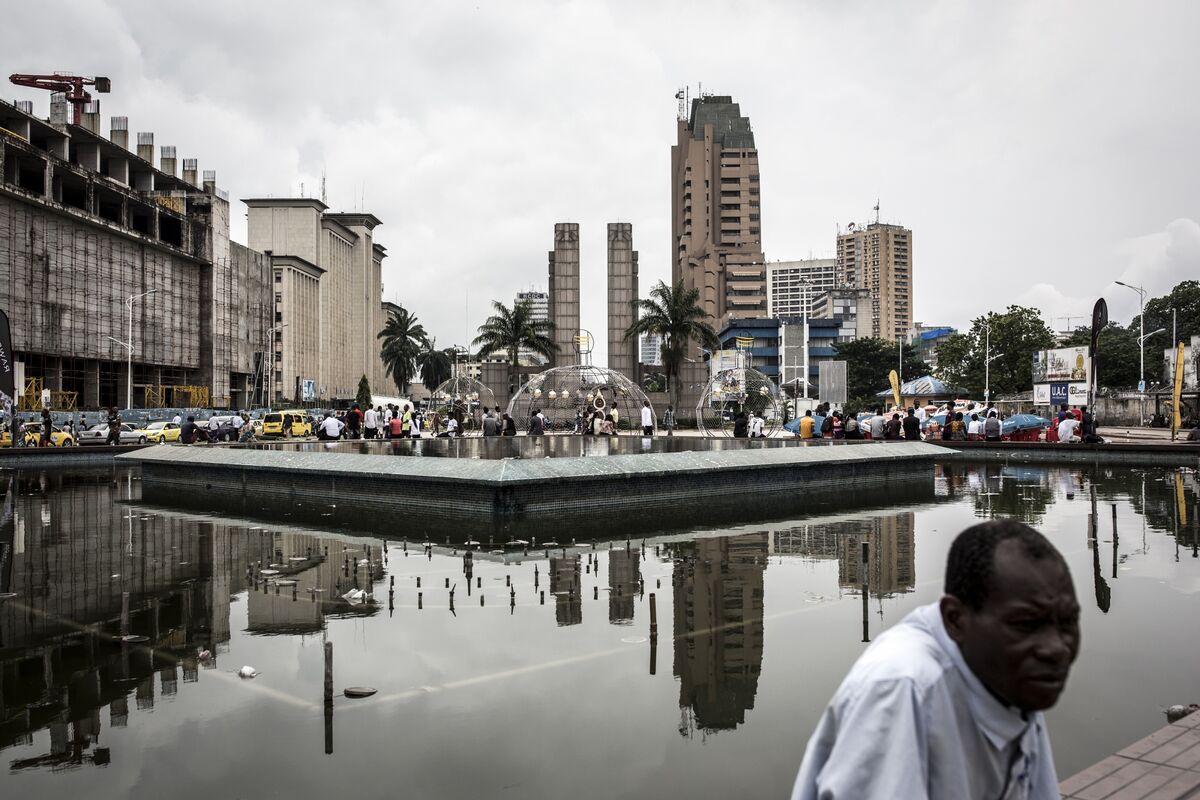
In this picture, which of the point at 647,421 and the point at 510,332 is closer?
the point at 647,421

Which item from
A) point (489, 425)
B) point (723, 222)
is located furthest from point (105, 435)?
point (723, 222)

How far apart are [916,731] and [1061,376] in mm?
58663

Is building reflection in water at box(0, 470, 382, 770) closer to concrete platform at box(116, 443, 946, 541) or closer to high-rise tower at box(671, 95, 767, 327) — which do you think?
concrete platform at box(116, 443, 946, 541)

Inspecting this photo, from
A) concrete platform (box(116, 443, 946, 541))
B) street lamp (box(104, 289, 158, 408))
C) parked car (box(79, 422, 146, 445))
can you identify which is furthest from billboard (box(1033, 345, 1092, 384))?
street lamp (box(104, 289, 158, 408))

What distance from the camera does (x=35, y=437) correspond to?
32281mm

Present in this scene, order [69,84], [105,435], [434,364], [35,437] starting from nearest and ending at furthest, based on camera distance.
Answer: [35,437], [105,435], [69,84], [434,364]

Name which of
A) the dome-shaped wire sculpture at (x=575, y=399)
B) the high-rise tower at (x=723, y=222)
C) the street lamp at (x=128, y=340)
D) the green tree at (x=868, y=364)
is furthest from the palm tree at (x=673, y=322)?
the high-rise tower at (x=723, y=222)

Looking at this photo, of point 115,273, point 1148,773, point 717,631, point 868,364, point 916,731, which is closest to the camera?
point 916,731

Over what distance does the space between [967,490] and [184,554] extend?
16497mm

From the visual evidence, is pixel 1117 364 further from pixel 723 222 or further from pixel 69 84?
pixel 69 84

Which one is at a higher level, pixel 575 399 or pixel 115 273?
pixel 115 273

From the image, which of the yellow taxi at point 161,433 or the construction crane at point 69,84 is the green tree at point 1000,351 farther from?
the construction crane at point 69,84

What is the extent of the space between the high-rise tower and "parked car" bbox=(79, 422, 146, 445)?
Answer: 290ft

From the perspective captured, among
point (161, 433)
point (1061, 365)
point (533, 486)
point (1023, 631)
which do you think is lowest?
point (533, 486)
